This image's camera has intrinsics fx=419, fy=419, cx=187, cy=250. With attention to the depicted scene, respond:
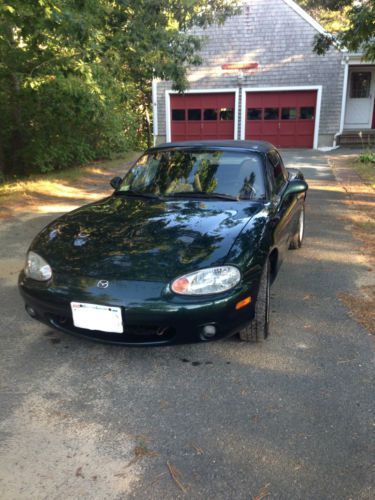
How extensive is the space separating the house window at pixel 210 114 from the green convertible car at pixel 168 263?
17095 mm

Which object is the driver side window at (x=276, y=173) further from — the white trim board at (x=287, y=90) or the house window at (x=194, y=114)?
the house window at (x=194, y=114)

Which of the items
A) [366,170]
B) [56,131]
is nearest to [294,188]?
[366,170]

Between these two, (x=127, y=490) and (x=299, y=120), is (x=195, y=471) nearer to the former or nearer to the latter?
(x=127, y=490)

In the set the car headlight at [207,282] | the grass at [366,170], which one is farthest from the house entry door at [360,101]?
the car headlight at [207,282]

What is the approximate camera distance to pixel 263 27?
19172 millimetres

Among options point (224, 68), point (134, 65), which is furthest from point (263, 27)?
point (134, 65)

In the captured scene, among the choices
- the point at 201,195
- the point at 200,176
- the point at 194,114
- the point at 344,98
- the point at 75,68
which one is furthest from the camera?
the point at 194,114

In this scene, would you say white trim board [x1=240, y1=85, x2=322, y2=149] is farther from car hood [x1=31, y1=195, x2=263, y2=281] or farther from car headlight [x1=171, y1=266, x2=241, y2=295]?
car headlight [x1=171, y1=266, x2=241, y2=295]

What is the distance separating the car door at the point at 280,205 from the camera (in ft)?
12.1

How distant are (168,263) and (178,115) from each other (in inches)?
747

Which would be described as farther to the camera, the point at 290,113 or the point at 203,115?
the point at 203,115

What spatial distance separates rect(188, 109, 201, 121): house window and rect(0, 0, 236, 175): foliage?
462 cm

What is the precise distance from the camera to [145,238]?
10.1 feet

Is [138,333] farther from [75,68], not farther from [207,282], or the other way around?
[75,68]
